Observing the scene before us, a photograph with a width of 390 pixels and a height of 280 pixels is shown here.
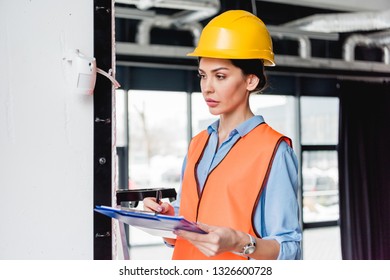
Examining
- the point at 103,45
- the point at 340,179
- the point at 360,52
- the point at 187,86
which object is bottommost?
the point at 340,179

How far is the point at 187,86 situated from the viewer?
562 cm

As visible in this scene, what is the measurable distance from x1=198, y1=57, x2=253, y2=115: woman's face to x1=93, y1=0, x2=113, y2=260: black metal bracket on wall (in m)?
0.21

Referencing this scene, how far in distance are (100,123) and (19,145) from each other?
17 cm

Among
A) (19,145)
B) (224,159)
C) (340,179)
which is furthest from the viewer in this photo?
(340,179)

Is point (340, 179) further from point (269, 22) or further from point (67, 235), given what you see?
point (67, 235)

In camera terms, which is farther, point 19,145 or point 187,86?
point 187,86

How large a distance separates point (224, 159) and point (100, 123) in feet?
0.92

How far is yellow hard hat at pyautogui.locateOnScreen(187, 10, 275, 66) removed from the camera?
1167 mm

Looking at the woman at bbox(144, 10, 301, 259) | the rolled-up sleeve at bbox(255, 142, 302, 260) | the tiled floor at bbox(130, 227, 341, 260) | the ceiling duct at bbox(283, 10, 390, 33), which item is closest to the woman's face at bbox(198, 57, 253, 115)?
the woman at bbox(144, 10, 301, 259)

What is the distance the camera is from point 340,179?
6.00 metres

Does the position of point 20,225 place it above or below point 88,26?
below

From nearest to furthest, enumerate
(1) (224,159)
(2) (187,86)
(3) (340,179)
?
(1) (224,159)
(2) (187,86)
(3) (340,179)
